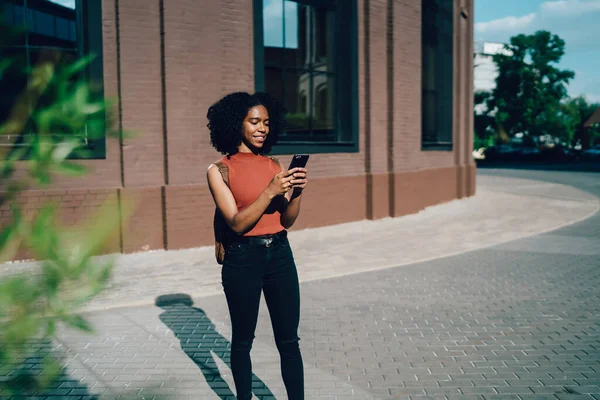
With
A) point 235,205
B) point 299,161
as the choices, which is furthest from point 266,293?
point 299,161

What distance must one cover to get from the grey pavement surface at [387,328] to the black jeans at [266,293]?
27.1 inches

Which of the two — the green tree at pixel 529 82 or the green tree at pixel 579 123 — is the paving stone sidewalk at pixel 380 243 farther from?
the green tree at pixel 579 123

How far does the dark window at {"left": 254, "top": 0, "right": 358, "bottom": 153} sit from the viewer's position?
11.3 metres

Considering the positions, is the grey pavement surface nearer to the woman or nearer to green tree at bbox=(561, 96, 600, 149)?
the woman

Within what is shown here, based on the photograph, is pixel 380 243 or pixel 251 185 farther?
pixel 380 243

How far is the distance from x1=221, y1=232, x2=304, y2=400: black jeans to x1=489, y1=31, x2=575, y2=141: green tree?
5550cm

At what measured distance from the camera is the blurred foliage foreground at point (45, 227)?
3.63 feet

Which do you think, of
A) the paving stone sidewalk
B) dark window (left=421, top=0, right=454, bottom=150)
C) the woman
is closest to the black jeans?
the woman

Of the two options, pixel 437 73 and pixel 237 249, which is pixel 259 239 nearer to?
pixel 237 249

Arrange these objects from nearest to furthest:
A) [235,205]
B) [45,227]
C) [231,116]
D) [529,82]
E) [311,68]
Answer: [45,227]
[235,205]
[231,116]
[311,68]
[529,82]

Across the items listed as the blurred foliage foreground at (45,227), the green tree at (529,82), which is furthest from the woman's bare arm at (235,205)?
the green tree at (529,82)

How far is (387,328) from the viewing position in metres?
5.48

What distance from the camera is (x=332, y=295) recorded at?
6.76 m

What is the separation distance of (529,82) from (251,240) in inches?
2260
